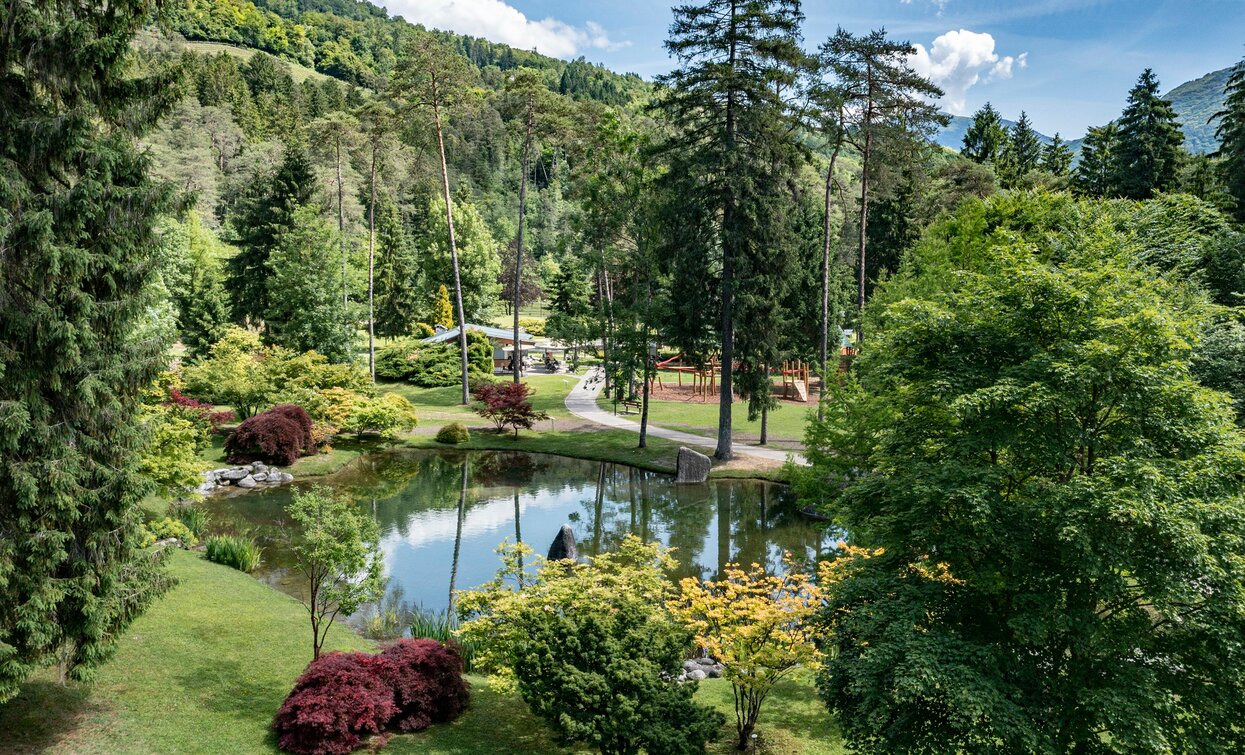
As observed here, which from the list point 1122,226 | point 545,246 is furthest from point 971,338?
point 545,246

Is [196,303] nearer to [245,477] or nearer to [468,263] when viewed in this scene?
[245,477]

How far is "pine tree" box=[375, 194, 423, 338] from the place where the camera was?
168 feet

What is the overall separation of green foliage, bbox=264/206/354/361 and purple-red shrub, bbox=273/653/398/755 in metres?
28.4

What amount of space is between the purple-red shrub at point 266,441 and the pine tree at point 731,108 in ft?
47.2

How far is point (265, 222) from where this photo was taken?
134ft

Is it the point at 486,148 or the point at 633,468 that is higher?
the point at 486,148

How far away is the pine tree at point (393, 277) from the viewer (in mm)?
51250

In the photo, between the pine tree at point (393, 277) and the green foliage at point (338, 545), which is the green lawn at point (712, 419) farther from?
the green foliage at point (338, 545)

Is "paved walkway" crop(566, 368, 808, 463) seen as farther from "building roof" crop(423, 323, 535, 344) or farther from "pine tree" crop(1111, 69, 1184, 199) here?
"pine tree" crop(1111, 69, 1184, 199)

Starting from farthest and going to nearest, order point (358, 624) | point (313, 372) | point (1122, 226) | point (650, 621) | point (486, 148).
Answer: point (486, 148)
point (313, 372)
point (1122, 226)
point (358, 624)
point (650, 621)

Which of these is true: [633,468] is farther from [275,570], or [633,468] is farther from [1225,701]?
[1225,701]

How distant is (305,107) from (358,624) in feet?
299

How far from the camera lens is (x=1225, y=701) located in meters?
6.45

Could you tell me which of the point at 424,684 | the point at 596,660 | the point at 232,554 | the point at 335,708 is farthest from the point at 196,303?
the point at 596,660
